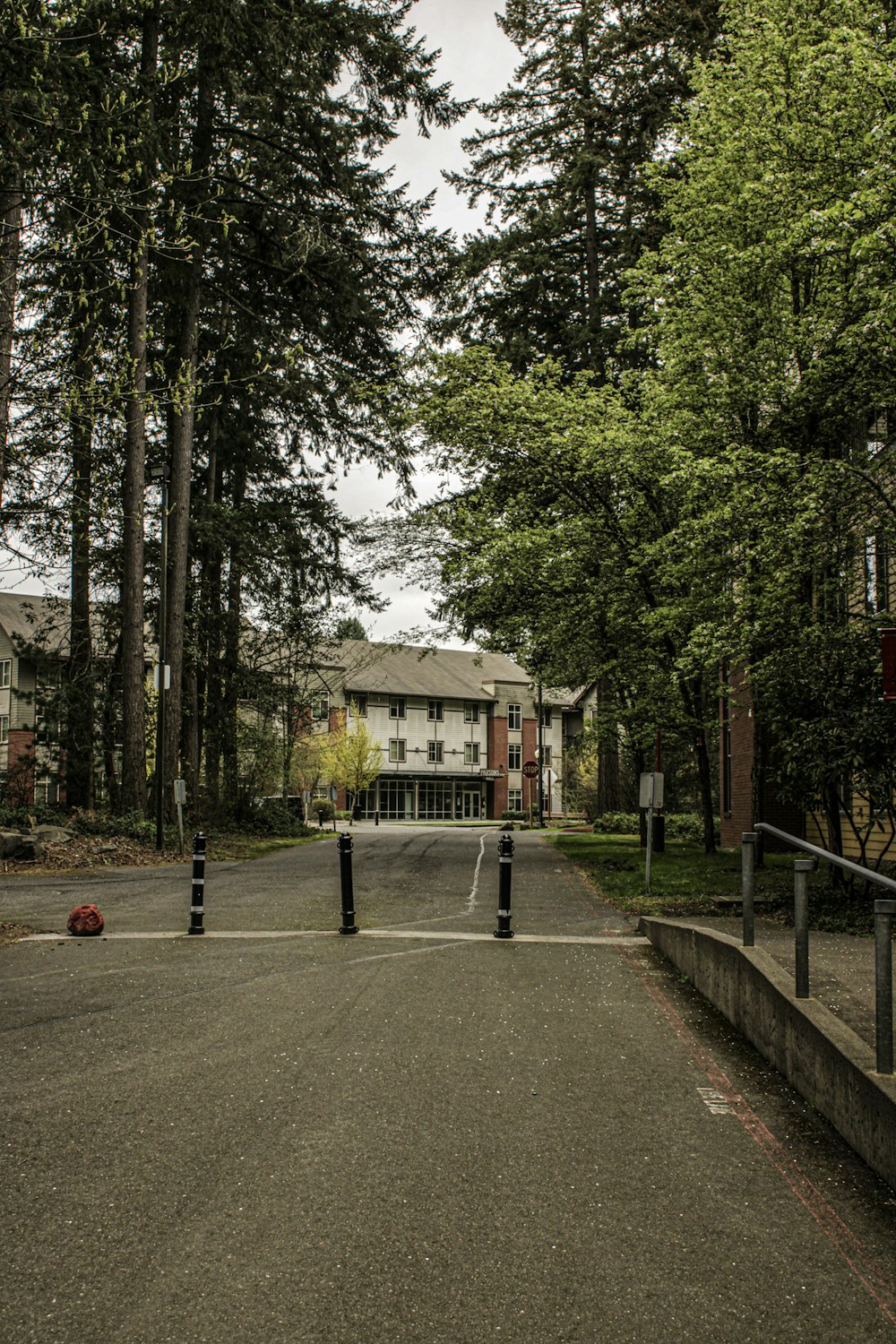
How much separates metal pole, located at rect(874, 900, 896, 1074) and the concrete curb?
3.8 inches

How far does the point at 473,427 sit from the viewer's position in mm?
19797

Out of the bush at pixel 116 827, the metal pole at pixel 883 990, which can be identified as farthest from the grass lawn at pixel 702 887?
the bush at pixel 116 827

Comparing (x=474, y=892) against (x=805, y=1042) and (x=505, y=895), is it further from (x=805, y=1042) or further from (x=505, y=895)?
(x=805, y=1042)

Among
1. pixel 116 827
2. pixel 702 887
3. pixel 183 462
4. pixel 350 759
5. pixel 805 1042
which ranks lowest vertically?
pixel 702 887

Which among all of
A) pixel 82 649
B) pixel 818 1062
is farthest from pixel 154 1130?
pixel 82 649

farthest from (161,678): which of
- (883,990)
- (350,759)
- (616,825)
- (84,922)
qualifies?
(350,759)

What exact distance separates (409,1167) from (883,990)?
92.9 inches

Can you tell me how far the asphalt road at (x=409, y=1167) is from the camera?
140 inches

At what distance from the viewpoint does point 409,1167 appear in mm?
4789

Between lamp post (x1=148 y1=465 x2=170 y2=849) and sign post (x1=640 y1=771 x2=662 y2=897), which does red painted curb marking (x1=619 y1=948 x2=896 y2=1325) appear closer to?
sign post (x1=640 y1=771 x2=662 y2=897)

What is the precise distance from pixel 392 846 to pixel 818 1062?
2102 cm

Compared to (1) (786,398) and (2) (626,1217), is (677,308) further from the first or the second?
(2) (626,1217)

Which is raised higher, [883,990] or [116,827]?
[883,990]

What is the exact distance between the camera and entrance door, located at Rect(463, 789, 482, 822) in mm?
73000
